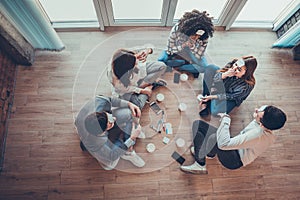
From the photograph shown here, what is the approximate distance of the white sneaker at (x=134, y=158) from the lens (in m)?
2.61

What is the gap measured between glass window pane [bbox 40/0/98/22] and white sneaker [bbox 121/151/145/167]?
5.36 ft

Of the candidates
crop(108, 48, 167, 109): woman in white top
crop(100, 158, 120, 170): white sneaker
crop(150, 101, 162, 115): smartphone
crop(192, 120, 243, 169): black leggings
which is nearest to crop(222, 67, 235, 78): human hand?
crop(192, 120, 243, 169): black leggings

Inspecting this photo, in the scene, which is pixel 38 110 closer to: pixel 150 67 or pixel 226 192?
pixel 150 67

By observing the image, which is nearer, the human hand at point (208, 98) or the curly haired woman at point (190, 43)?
the curly haired woman at point (190, 43)

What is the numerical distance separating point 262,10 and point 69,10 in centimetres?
226

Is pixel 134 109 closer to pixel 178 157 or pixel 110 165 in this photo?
pixel 110 165

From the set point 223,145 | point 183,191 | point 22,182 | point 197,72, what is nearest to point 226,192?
point 183,191

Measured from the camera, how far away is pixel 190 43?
2.76m

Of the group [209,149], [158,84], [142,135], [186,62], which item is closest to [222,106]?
[209,149]

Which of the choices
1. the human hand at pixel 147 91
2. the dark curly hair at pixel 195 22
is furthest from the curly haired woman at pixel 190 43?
the human hand at pixel 147 91

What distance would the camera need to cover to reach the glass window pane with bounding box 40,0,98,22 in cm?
290

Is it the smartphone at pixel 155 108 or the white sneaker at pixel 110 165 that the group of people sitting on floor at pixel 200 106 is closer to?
the white sneaker at pixel 110 165

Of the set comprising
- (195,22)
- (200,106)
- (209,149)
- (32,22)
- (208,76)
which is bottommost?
(200,106)

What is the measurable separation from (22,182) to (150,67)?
66.8 inches
